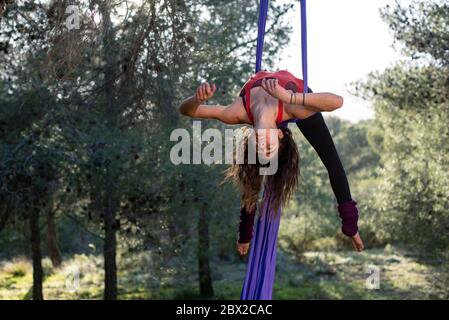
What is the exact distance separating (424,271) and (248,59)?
6611 millimetres

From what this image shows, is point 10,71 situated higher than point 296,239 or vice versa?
point 10,71

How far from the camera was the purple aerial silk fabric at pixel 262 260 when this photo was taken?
2.82 metres

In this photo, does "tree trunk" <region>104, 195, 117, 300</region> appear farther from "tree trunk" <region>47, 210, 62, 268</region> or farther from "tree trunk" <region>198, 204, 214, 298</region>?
"tree trunk" <region>47, 210, 62, 268</region>

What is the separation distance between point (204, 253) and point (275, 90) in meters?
7.56

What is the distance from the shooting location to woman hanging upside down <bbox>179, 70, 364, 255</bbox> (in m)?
2.76

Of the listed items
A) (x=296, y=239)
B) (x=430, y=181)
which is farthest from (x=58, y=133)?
(x=296, y=239)

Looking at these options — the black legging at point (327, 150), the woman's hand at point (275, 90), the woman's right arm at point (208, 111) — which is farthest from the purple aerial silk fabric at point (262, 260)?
the woman's hand at point (275, 90)

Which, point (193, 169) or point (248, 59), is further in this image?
point (248, 59)

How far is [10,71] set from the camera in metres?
7.74

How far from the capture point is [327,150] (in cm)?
283

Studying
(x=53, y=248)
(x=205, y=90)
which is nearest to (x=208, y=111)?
(x=205, y=90)

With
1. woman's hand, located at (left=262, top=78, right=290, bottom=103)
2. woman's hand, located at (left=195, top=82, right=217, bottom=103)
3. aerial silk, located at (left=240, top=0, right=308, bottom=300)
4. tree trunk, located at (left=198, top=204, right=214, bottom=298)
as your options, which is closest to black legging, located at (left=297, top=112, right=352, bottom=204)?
aerial silk, located at (left=240, top=0, right=308, bottom=300)
